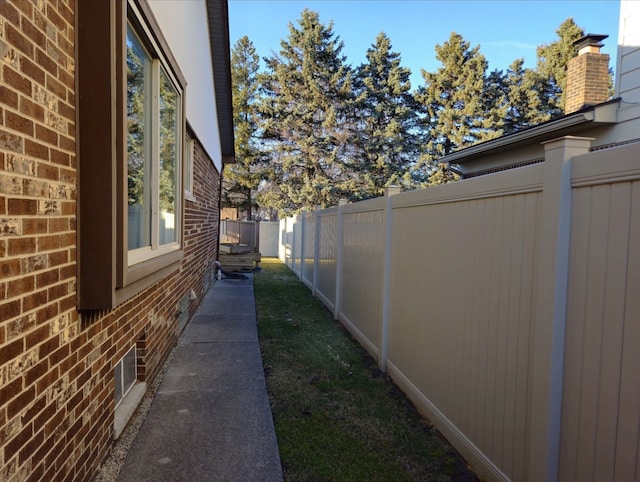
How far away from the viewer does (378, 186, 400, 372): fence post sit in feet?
15.5

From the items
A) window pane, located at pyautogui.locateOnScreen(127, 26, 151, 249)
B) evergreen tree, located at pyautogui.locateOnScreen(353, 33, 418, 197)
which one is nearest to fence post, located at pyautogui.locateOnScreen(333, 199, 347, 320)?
window pane, located at pyautogui.locateOnScreen(127, 26, 151, 249)

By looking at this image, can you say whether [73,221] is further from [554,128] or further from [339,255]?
[554,128]

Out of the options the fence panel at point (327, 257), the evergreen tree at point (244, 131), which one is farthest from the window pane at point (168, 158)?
the evergreen tree at point (244, 131)

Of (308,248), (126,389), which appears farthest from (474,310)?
(308,248)

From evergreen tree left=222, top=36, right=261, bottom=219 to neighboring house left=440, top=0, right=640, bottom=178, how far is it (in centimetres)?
1649

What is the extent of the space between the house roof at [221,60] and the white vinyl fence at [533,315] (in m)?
5.98

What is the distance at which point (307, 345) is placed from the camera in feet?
18.9

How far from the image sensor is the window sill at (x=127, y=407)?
10.2 ft

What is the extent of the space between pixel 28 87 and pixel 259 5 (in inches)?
774

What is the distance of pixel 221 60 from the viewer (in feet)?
29.9

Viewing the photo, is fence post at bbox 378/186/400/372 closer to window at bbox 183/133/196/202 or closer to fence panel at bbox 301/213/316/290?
window at bbox 183/133/196/202

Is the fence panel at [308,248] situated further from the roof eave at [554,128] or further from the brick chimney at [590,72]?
the brick chimney at [590,72]

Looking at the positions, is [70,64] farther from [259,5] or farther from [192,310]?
[259,5]

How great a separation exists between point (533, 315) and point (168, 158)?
3.40 metres
